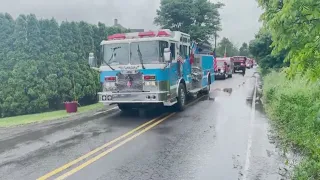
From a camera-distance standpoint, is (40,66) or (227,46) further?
(227,46)

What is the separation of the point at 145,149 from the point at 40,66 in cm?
1107

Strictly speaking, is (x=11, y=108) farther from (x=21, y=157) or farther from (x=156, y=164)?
(x=156, y=164)

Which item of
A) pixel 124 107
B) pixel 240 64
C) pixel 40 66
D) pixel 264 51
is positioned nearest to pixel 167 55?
pixel 124 107

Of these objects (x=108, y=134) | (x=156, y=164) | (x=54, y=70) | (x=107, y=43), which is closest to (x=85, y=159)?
(x=156, y=164)

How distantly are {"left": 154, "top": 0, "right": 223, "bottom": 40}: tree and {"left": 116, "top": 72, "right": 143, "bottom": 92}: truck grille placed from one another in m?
32.5

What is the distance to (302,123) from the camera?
8.12 metres

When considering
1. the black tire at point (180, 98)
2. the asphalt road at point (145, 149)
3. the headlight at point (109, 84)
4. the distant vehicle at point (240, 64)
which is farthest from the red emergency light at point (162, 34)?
the distant vehicle at point (240, 64)

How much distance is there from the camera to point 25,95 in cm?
1609

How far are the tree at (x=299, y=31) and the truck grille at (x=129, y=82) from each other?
6594mm

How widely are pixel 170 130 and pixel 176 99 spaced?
352 cm

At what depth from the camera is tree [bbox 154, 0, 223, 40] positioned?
44.7 metres

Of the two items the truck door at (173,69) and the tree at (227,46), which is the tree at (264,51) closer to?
the truck door at (173,69)

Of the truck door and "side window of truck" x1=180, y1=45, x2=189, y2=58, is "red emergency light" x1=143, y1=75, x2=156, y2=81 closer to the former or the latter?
the truck door

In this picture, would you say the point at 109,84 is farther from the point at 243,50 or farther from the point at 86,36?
the point at 243,50
